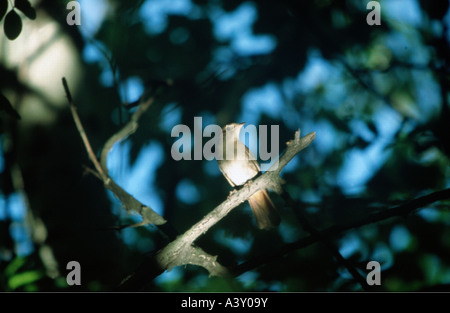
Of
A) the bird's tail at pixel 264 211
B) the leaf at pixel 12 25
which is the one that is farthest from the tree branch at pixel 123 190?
the bird's tail at pixel 264 211

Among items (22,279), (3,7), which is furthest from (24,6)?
(22,279)

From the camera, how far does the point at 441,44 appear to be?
4.38 meters

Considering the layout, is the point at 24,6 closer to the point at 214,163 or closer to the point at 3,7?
the point at 3,7

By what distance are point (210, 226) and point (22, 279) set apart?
1.75 m

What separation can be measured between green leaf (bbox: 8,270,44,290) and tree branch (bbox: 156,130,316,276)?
1252 millimetres

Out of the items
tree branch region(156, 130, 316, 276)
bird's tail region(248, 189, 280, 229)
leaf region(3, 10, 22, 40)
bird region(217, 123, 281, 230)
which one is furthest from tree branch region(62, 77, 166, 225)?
bird region(217, 123, 281, 230)

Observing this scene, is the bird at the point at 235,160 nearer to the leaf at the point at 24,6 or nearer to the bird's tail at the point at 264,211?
the bird's tail at the point at 264,211

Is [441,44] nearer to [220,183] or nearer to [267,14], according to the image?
[267,14]

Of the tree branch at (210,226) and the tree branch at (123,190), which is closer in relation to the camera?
the tree branch at (210,226)

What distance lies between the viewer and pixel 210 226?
9.43 feet

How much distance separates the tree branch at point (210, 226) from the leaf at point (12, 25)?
→ 1927mm

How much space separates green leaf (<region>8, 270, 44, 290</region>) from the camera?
2947mm

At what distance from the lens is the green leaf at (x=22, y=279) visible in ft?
9.67

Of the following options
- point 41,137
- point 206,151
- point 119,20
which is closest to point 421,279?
point 206,151
